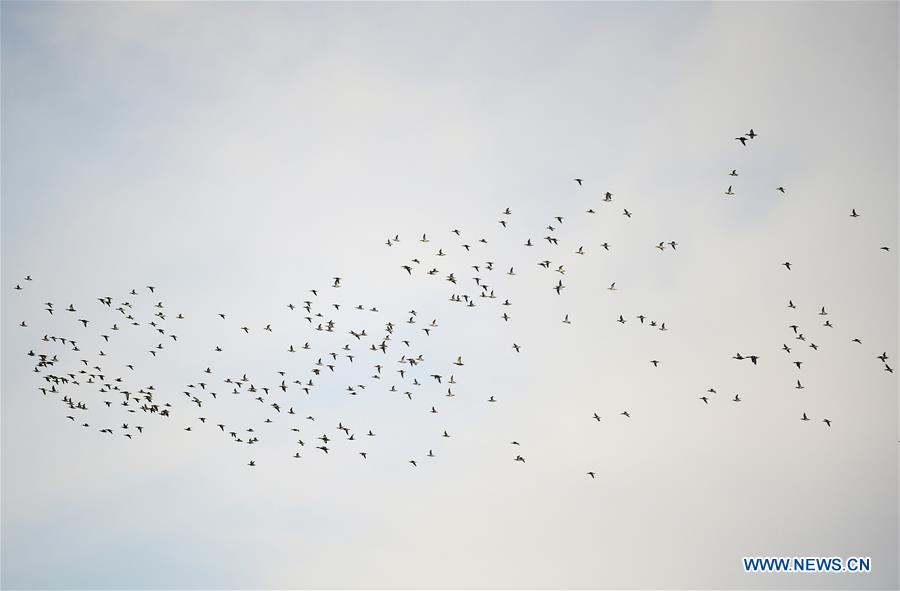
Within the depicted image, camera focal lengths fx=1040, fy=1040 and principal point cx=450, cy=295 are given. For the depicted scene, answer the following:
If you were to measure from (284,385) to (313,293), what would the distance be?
11337mm

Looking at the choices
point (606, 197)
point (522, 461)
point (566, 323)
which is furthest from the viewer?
point (522, 461)

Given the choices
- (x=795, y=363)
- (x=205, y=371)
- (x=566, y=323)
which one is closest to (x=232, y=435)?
(x=205, y=371)

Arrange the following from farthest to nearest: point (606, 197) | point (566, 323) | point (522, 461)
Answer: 1. point (522, 461)
2. point (566, 323)
3. point (606, 197)

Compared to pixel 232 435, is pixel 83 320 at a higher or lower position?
higher

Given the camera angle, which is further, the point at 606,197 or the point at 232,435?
the point at 232,435

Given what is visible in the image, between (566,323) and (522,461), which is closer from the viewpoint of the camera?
(566,323)

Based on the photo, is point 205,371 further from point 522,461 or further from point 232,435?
point 522,461

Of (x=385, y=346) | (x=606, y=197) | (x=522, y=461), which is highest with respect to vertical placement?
(x=606, y=197)

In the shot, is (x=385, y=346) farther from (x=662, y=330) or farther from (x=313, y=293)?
(x=662, y=330)

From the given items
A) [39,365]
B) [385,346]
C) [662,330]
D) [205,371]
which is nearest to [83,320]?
[39,365]

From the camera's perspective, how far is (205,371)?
11875cm

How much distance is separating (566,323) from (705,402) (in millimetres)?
18636

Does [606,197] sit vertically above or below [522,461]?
above

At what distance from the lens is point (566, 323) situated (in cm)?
11362
